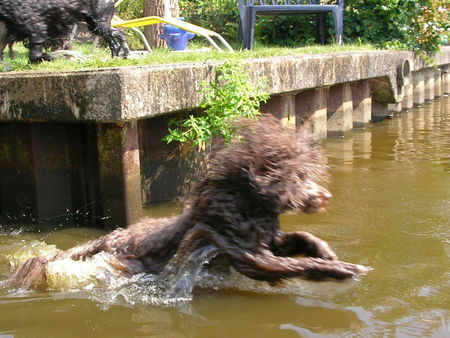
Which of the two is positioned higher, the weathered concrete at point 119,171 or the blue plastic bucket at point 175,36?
the blue plastic bucket at point 175,36

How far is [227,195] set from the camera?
3.69m

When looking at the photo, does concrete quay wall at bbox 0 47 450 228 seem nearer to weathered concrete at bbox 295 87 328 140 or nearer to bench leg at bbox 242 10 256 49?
weathered concrete at bbox 295 87 328 140

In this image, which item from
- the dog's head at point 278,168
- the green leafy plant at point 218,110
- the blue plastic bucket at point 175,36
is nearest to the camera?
the dog's head at point 278,168

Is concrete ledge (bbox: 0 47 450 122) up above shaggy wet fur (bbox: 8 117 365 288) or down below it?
above

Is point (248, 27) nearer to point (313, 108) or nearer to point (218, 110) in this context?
point (313, 108)

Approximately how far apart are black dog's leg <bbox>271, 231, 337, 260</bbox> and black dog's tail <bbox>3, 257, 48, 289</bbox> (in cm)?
145

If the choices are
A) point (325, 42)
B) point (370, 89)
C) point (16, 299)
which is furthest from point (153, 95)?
point (325, 42)

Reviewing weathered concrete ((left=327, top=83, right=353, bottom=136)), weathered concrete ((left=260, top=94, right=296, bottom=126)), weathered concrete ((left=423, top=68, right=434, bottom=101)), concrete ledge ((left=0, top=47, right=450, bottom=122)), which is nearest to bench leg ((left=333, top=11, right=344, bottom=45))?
weathered concrete ((left=327, top=83, right=353, bottom=136))

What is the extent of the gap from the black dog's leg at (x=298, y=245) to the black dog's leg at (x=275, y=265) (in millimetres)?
143

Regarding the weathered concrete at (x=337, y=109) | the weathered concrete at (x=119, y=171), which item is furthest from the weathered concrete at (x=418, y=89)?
the weathered concrete at (x=119, y=171)

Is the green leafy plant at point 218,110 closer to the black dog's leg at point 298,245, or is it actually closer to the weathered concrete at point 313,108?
the black dog's leg at point 298,245

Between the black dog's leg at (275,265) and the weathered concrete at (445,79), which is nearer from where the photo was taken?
the black dog's leg at (275,265)

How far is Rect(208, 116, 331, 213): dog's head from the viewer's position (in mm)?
3441

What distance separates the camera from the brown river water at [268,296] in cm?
353
